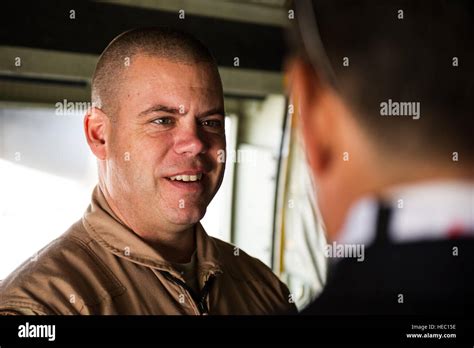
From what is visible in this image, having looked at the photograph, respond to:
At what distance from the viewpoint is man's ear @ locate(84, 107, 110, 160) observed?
1943mm

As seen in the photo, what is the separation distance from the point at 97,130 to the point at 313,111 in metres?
0.74

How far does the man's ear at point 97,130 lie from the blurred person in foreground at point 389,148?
26.0 inches

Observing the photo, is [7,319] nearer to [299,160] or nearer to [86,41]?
[86,41]

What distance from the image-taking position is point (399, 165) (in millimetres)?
2236

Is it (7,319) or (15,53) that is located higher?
(15,53)

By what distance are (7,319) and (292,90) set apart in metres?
1.17

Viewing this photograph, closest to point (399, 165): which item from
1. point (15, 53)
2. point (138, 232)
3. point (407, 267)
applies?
point (407, 267)

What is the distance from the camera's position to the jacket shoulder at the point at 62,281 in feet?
5.65

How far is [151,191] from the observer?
1.93 metres

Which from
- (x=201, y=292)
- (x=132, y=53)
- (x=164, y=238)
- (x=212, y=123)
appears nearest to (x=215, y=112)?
(x=212, y=123)
